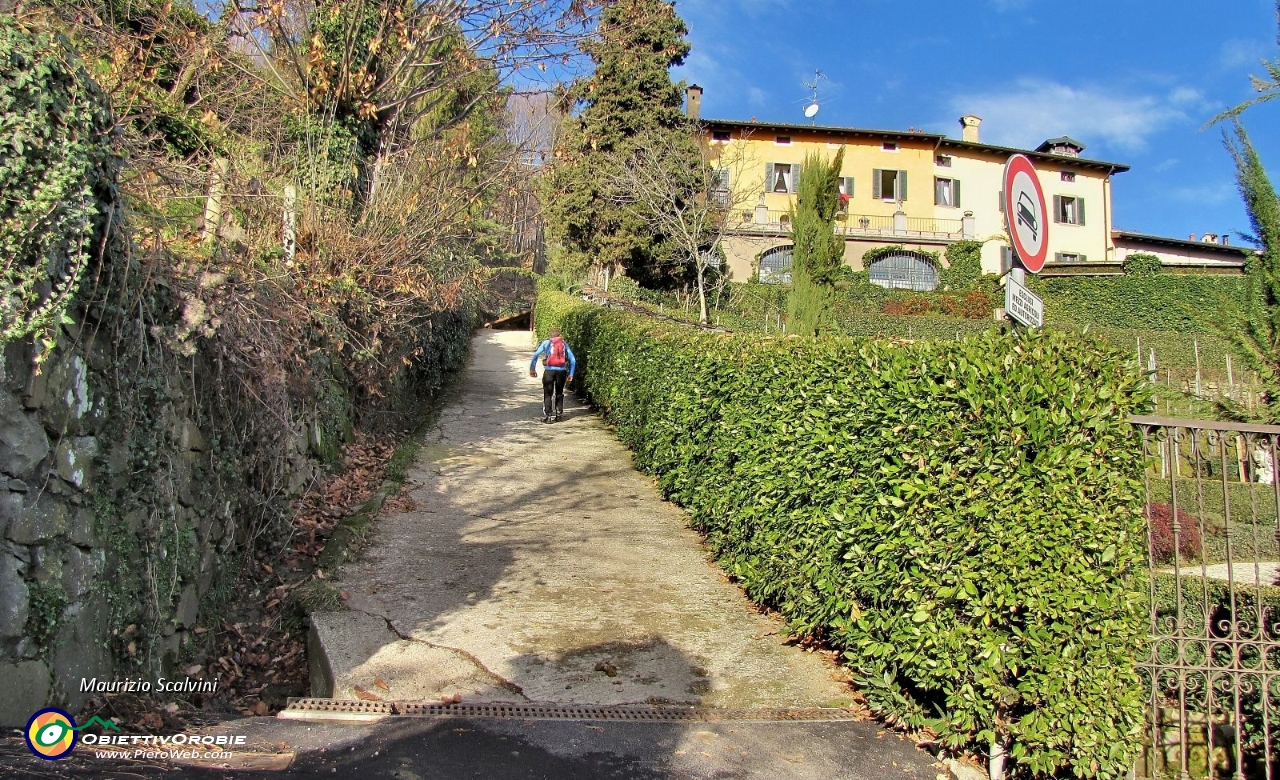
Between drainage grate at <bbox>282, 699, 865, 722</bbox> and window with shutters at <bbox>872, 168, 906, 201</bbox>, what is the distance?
39253mm

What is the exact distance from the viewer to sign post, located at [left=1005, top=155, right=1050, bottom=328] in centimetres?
468

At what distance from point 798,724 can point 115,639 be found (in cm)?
359

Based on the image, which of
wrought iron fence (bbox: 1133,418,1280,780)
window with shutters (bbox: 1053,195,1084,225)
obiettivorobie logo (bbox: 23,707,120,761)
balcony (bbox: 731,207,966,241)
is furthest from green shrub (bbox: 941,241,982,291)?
obiettivorobie logo (bbox: 23,707,120,761)

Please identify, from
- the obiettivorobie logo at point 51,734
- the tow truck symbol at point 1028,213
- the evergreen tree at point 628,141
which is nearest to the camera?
the obiettivorobie logo at point 51,734

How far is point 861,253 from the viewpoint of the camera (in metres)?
39.1

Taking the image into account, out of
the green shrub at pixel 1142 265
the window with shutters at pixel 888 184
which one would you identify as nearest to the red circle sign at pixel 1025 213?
the green shrub at pixel 1142 265

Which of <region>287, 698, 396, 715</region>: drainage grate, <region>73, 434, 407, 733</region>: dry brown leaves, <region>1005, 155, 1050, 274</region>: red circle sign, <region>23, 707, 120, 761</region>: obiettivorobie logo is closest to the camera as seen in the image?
<region>23, 707, 120, 761</region>: obiettivorobie logo

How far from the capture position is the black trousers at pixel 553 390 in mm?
13492

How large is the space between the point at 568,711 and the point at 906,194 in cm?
4054

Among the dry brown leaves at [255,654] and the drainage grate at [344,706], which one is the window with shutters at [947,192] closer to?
the dry brown leaves at [255,654]

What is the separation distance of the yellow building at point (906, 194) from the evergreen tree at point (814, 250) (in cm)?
1386

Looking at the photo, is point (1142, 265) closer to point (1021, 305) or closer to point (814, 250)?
point (814, 250)

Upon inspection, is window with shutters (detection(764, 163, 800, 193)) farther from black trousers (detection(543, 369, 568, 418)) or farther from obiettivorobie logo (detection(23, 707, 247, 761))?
obiettivorobie logo (detection(23, 707, 247, 761))

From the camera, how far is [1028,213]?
193 inches
